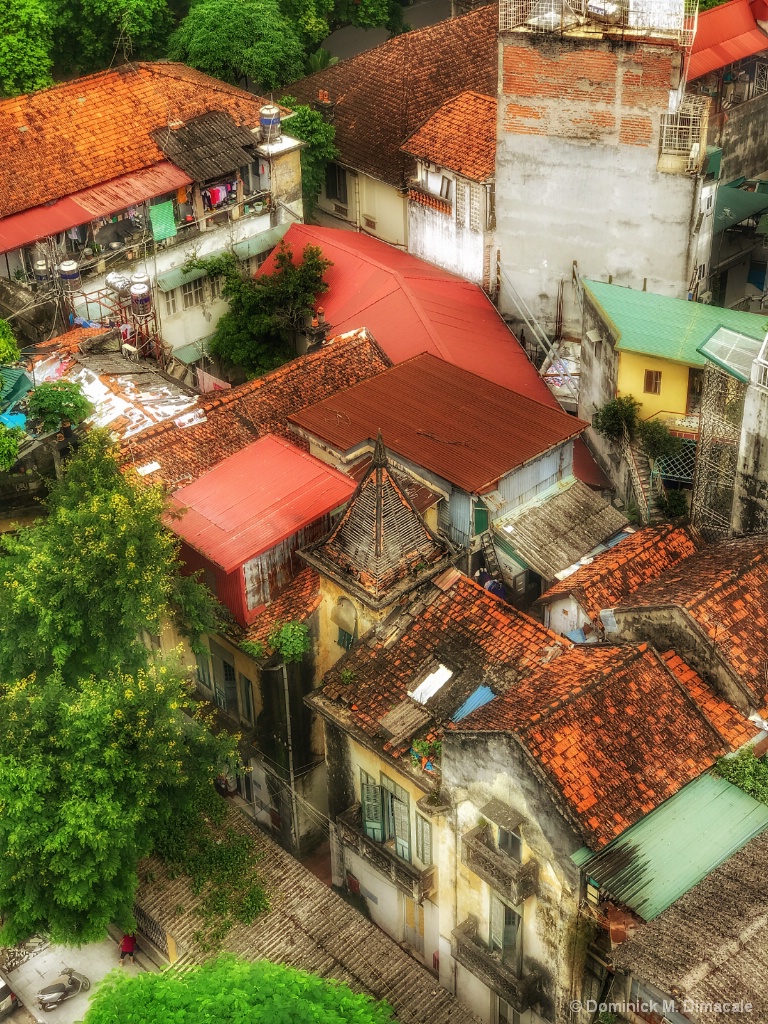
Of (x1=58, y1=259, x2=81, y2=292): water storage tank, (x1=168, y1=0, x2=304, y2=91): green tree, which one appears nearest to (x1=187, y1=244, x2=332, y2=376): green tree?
(x1=58, y1=259, x2=81, y2=292): water storage tank

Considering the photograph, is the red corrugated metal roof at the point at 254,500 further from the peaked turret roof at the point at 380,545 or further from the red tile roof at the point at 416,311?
the red tile roof at the point at 416,311

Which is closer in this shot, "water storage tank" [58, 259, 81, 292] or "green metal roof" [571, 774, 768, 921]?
"green metal roof" [571, 774, 768, 921]

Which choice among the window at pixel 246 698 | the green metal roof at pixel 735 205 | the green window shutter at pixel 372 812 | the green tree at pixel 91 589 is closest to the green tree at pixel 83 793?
the green tree at pixel 91 589

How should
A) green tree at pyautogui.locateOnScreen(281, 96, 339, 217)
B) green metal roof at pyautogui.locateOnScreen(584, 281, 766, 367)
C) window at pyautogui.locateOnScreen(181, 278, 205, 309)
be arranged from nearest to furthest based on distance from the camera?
green metal roof at pyautogui.locateOnScreen(584, 281, 766, 367) < window at pyautogui.locateOnScreen(181, 278, 205, 309) < green tree at pyautogui.locateOnScreen(281, 96, 339, 217)

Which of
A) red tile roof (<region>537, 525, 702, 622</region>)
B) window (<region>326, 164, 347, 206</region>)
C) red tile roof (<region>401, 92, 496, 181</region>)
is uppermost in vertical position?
red tile roof (<region>401, 92, 496, 181</region>)

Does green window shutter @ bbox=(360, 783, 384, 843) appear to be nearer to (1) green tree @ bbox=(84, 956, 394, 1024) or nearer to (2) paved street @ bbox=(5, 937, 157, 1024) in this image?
A: (1) green tree @ bbox=(84, 956, 394, 1024)

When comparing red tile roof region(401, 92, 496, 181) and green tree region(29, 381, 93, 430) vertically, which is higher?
red tile roof region(401, 92, 496, 181)

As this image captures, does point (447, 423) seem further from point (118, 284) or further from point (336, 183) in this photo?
point (336, 183)
